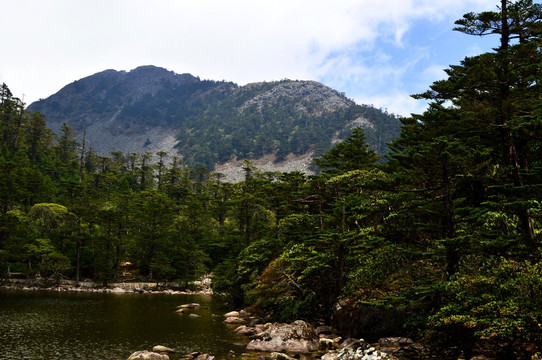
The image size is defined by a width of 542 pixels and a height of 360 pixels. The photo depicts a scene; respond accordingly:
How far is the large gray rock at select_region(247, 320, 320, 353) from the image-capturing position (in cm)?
2181

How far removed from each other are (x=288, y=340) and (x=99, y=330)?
15.5 meters

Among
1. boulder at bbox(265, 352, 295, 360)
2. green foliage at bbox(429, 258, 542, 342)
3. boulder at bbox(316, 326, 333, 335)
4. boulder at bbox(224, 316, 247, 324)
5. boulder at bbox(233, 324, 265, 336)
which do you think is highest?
green foliage at bbox(429, 258, 542, 342)

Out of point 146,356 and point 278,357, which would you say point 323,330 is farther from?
point 146,356

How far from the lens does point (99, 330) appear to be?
2669 centimetres

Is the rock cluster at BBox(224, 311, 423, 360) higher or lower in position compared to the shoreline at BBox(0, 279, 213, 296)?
higher

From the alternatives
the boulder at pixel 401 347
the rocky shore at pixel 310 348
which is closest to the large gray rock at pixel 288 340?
the rocky shore at pixel 310 348

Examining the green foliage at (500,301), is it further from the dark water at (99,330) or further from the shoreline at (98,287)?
the shoreline at (98,287)

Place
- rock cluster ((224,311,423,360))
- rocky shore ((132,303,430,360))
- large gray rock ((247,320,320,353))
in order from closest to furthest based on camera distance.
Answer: rock cluster ((224,311,423,360))
rocky shore ((132,303,430,360))
large gray rock ((247,320,320,353))

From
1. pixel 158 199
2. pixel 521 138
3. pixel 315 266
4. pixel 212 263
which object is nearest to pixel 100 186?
pixel 158 199

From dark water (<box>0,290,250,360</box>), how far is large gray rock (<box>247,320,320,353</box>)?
1.70 meters

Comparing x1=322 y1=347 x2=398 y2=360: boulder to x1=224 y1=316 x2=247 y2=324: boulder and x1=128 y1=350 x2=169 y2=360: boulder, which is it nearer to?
x1=128 y1=350 x2=169 y2=360: boulder

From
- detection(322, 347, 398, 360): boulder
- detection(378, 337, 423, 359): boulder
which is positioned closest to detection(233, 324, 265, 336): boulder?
detection(322, 347, 398, 360): boulder

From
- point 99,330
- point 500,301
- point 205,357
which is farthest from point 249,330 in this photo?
point 500,301

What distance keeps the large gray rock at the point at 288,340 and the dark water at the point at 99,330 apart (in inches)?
67.1
